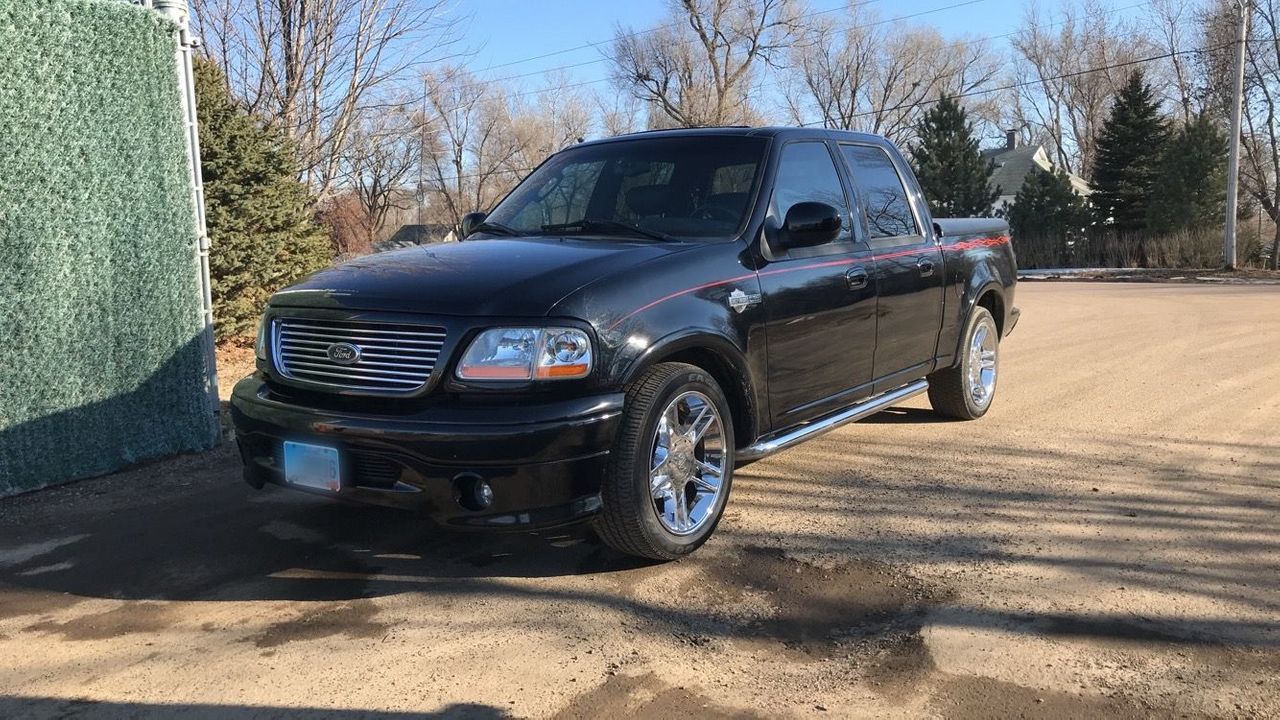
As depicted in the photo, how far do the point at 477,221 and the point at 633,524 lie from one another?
242 cm

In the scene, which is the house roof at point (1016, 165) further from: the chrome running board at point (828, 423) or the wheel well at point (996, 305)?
the chrome running board at point (828, 423)

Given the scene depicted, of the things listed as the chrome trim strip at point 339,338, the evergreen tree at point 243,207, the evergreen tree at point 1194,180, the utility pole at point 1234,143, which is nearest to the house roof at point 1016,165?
the evergreen tree at point 1194,180

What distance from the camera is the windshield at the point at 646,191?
4652 millimetres

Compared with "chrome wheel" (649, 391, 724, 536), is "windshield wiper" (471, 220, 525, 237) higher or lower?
higher

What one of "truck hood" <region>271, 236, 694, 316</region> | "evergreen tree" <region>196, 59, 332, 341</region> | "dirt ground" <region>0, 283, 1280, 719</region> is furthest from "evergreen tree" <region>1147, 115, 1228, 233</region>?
"truck hood" <region>271, 236, 694, 316</region>

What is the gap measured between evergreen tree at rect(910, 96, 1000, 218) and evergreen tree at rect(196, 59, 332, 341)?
3160 cm

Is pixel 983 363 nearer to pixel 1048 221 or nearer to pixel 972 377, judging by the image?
pixel 972 377

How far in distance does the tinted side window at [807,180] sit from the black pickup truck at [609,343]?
0.02 metres

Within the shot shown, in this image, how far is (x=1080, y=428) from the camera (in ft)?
20.9

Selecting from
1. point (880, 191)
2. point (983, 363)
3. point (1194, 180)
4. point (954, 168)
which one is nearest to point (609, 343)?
point (880, 191)

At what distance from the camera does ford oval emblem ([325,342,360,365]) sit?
376 centimetres

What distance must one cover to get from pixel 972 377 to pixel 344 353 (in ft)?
14.9

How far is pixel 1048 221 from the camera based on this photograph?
3466cm

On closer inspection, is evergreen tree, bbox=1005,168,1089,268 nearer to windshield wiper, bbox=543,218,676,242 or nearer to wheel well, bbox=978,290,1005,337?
wheel well, bbox=978,290,1005,337
